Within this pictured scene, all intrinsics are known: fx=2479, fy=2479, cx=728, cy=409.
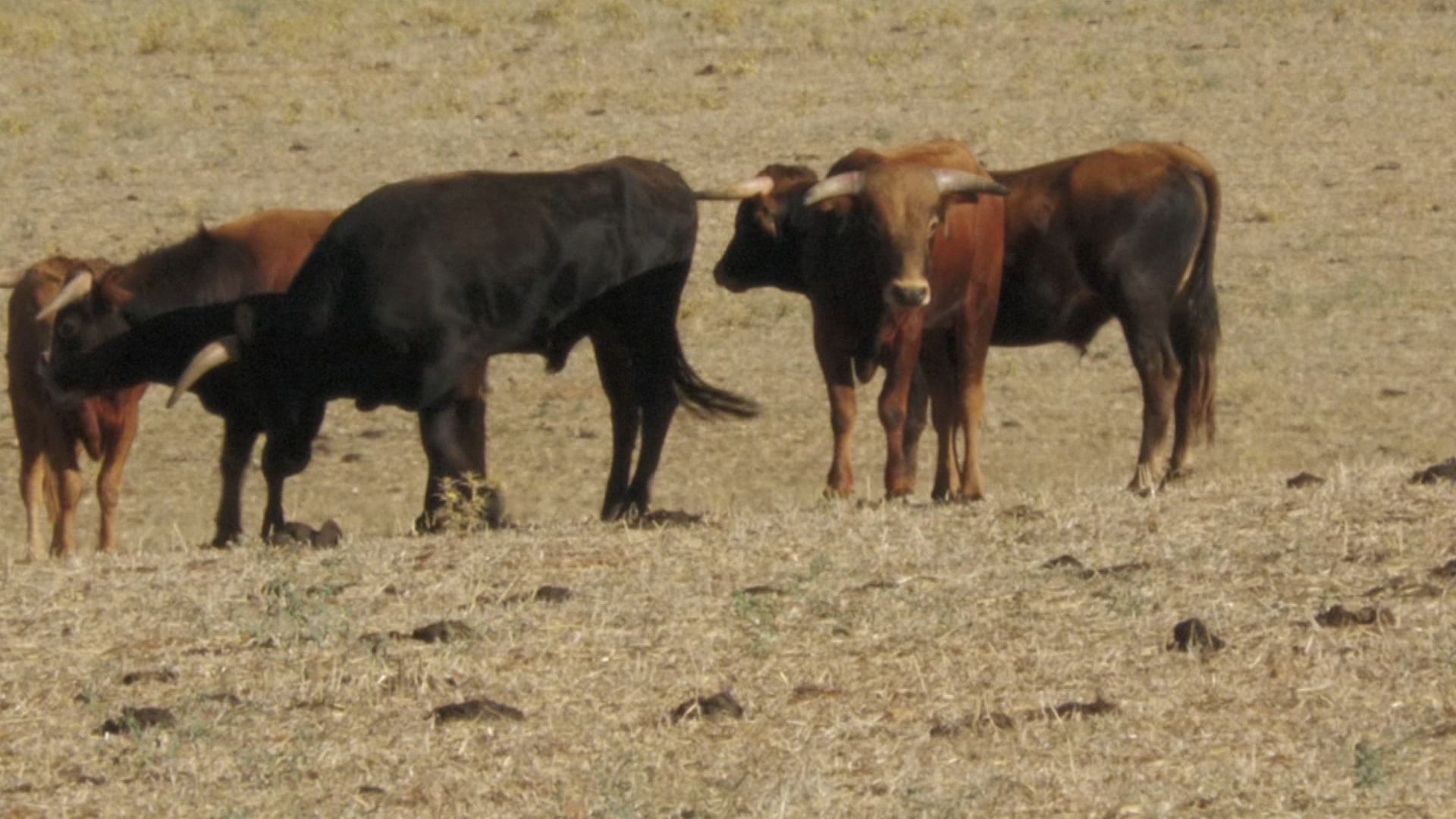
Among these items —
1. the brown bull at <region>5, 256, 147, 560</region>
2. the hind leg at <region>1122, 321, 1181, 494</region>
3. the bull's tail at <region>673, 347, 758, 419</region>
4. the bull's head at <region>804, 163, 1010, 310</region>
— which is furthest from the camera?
the brown bull at <region>5, 256, 147, 560</region>

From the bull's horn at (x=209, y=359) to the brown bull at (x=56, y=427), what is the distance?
1658 millimetres

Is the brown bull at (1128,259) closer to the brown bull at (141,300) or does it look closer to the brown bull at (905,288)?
the brown bull at (905,288)

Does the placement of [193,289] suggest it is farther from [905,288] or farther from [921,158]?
[905,288]

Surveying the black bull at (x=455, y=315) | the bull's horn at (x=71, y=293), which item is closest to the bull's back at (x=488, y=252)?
the black bull at (x=455, y=315)

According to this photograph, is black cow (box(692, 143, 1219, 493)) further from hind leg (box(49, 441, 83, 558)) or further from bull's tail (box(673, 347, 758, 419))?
hind leg (box(49, 441, 83, 558))

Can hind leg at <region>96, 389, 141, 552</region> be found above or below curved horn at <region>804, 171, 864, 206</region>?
below

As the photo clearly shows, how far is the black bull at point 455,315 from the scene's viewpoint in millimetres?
10125

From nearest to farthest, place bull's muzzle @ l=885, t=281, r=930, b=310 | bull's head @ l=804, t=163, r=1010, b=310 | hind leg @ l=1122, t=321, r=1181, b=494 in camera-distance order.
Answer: bull's muzzle @ l=885, t=281, r=930, b=310 < bull's head @ l=804, t=163, r=1010, b=310 < hind leg @ l=1122, t=321, r=1181, b=494

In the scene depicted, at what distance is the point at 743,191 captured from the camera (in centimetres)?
1148

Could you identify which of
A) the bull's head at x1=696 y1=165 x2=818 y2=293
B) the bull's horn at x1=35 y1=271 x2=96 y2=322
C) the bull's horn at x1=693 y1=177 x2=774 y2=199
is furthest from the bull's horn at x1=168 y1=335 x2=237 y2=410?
the bull's head at x1=696 y1=165 x2=818 y2=293

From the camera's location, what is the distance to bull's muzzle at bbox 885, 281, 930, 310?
974 centimetres

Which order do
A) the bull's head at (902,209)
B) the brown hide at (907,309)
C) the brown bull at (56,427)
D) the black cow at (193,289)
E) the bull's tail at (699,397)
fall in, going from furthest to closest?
the brown bull at (56,427) → the bull's tail at (699,397) → the black cow at (193,289) → the brown hide at (907,309) → the bull's head at (902,209)

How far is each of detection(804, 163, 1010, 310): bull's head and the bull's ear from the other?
238cm

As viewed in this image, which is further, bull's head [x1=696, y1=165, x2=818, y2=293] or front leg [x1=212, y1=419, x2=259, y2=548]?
bull's head [x1=696, y1=165, x2=818, y2=293]
